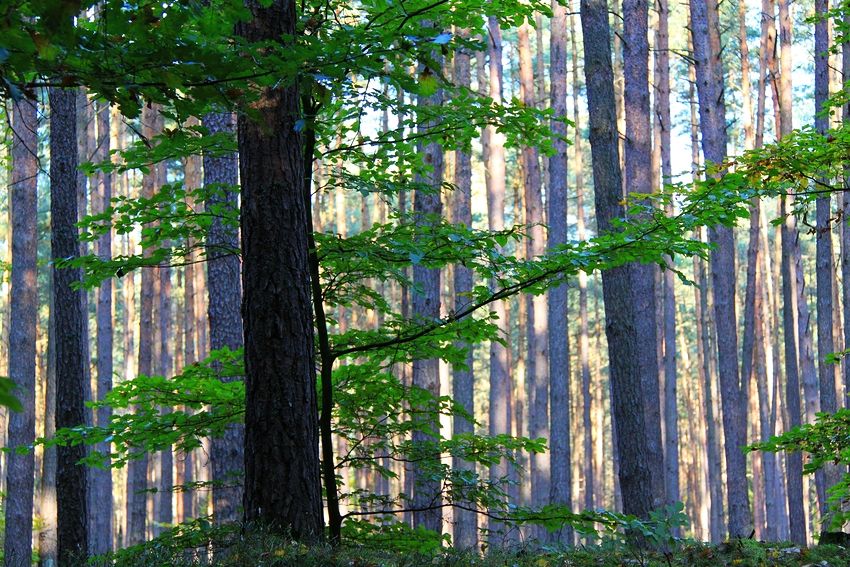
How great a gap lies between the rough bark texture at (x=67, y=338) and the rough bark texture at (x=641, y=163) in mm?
6294

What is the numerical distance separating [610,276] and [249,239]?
177 inches

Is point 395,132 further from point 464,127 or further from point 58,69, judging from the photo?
point 58,69

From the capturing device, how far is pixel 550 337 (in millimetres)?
19781

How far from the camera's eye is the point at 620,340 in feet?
28.1

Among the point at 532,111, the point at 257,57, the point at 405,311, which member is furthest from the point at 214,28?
the point at 405,311

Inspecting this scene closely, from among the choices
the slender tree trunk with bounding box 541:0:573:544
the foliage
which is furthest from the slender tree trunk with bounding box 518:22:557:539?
the foliage

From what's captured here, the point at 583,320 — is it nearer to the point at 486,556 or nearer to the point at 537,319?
the point at 537,319

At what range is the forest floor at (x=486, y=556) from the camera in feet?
13.6

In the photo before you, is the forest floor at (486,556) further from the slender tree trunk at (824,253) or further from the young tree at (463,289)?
the slender tree trunk at (824,253)

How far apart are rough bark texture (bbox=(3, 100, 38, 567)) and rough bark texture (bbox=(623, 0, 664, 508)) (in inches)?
394

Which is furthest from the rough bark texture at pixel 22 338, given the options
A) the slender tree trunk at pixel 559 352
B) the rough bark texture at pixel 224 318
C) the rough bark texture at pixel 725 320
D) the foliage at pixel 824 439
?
the rough bark texture at pixel 725 320

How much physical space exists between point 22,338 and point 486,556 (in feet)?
42.6

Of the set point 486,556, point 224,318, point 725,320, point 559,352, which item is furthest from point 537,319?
point 486,556

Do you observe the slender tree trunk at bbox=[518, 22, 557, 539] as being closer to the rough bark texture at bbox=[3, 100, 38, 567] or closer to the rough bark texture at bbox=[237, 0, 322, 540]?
the rough bark texture at bbox=[3, 100, 38, 567]
